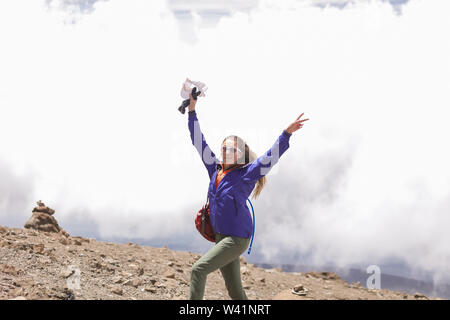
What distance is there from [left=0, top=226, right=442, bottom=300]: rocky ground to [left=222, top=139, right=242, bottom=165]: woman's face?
4.06 m

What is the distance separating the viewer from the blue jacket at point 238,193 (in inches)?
220

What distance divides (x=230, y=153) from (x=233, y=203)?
66cm

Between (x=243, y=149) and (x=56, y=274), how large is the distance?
18.0ft

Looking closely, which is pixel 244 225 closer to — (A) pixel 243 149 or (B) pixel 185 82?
(A) pixel 243 149

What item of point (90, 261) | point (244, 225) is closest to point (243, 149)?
point (244, 225)

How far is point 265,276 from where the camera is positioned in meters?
13.5

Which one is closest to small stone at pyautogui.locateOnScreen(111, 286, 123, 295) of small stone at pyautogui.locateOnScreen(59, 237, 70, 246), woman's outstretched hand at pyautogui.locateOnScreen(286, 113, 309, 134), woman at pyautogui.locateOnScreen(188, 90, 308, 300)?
small stone at pyautogui.locateOnScreen(59, 237, 70, 246)

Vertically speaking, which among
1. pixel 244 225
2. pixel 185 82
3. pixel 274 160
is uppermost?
pixel 185 82

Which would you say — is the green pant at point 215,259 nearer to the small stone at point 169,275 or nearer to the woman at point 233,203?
the woman at point 233,203

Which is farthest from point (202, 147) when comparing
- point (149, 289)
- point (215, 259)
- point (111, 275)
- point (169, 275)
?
point (169, 275)

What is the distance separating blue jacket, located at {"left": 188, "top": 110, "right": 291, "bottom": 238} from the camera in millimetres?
5590

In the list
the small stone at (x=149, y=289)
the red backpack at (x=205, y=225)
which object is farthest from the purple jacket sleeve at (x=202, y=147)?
the small stone at (x=149, y=289)

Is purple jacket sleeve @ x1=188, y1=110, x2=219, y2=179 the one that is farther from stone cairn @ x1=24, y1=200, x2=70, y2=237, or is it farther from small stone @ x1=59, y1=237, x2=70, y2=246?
stone cairn @ x1=24, y1=200, x2=70, y2=237

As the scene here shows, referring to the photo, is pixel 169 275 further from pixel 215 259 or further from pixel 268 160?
pixel 268 160
